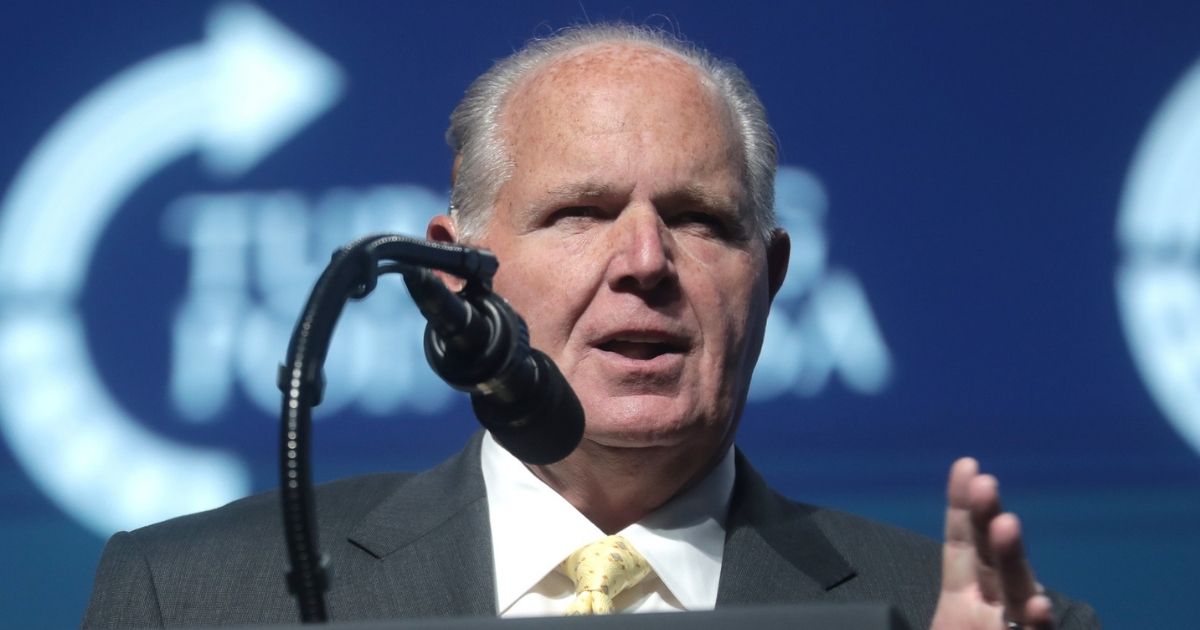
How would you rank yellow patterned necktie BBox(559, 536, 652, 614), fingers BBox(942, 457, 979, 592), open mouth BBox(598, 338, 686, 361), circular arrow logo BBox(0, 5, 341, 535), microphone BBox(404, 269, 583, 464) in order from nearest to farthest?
1. microphone BBox(404, 269, 583, 464)
2. fingers BBox(942, 457, 979, 592)
3. yellow patterned necktie BBox(559, 536, 652, 614)
4. open mouth BBox(598, 338, 686, 361)
5. circular arrow logo BBox(0, 5, 341, 535)

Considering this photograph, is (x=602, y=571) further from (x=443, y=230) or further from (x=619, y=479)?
(x=443, y=230)

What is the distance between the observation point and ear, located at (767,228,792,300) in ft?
7.09

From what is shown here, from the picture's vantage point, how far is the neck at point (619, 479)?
1.92 m

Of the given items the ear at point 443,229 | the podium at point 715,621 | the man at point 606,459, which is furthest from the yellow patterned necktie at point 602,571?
the podium at point 715,621

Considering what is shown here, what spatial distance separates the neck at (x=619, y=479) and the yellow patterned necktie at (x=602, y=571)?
0.09 m

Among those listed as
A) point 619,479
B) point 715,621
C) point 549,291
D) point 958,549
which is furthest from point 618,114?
point 715,621

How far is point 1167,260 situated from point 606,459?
1246mm

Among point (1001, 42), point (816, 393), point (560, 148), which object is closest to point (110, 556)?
point (560, 148)

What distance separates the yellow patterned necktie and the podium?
2.89 ft

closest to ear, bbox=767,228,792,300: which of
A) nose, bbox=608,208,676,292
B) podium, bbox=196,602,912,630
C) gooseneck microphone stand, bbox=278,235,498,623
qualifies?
nose, bbox=608,208,676,292

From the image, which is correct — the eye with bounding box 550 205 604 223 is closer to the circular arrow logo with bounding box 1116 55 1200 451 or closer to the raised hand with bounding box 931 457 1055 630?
the raised hand with bounding box 931 457 1055 630

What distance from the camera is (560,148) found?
197 cm

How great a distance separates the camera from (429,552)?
187 centimetres

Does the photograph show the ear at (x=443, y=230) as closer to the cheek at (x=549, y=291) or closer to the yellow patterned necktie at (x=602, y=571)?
the cheek at (x=549, y=291)
